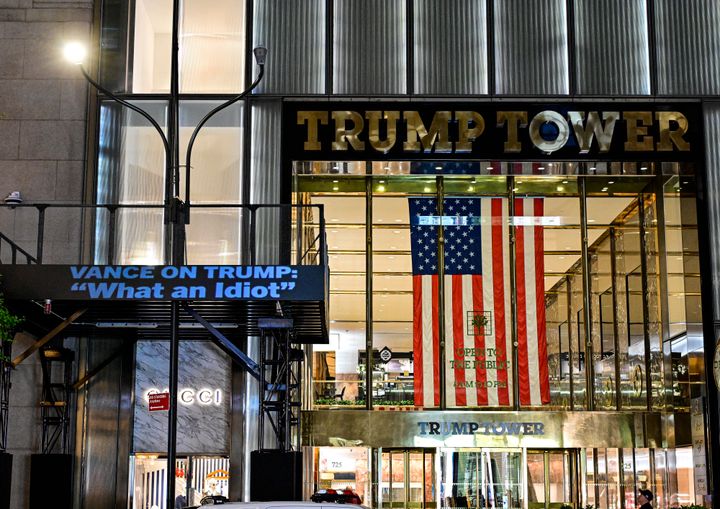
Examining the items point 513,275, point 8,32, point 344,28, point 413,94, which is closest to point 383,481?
point 513,275

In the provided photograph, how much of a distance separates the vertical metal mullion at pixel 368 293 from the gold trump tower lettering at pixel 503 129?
896 mm

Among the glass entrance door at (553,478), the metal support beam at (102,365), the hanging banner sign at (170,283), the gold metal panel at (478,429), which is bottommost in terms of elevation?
the glass entrance door at (553,478)

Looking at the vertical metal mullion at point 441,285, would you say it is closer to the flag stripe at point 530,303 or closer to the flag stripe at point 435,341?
the flag stripe at point 435,341

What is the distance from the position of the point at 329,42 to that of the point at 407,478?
10.2 m

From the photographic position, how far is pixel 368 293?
24.9 meters

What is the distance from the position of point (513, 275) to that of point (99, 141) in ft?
32.9

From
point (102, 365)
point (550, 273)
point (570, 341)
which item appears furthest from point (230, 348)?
point (570, 341)

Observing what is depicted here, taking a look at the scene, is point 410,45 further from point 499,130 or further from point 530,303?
point 530,303

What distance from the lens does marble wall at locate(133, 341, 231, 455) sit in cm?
2258

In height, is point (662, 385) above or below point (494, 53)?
below

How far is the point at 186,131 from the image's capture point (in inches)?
934

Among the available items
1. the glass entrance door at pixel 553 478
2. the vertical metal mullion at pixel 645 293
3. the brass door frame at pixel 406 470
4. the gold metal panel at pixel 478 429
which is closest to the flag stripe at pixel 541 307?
the gold metal panel at pixel 478 429

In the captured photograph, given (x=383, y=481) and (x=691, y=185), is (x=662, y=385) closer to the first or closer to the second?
(x=691, y=185)

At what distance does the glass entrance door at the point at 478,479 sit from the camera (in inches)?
950
